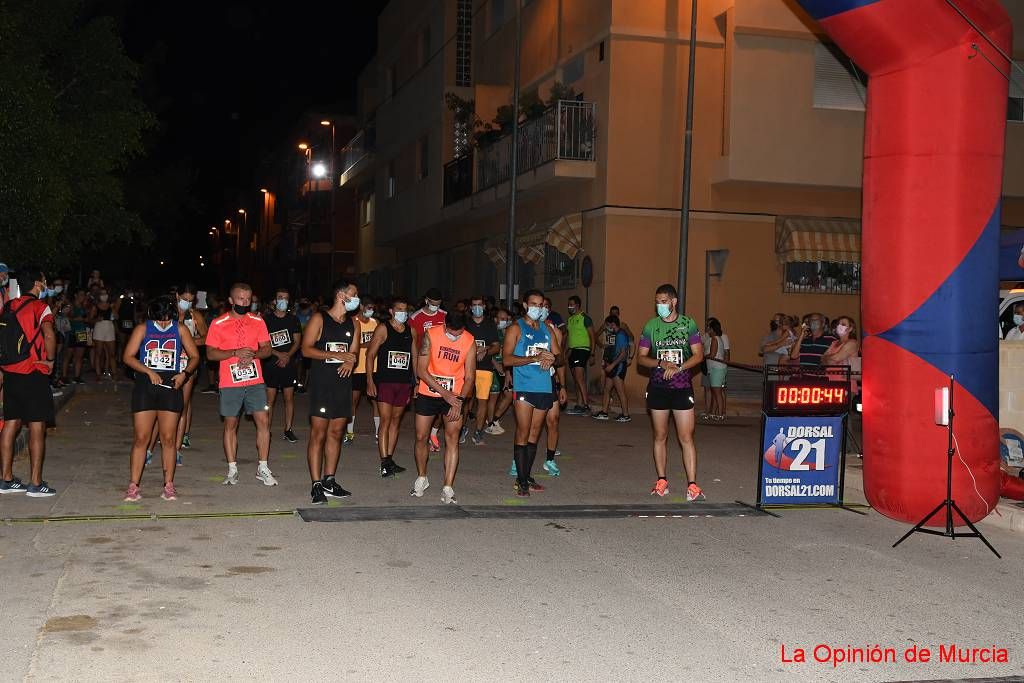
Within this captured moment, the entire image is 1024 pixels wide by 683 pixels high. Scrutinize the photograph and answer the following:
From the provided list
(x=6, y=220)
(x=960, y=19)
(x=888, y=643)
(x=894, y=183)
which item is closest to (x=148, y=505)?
(x=888, y=643)

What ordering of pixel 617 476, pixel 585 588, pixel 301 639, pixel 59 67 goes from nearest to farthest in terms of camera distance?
pixel 301 639
pixel 585 588
pixel 617 476
pixel 59 67

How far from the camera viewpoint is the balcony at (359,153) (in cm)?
4439

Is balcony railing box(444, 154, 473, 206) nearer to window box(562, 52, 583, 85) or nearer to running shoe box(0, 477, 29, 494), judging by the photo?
window box(562, 52, 583, 85)

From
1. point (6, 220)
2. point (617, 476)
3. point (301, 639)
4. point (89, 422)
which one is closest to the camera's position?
point (301, 639)

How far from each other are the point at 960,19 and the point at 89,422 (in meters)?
12.4

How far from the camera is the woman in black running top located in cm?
1202

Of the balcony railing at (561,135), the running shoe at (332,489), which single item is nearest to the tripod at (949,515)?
the running shoe at (332,489)

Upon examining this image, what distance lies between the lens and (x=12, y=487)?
1017 cm

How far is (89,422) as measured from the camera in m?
16.3

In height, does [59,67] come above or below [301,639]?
above

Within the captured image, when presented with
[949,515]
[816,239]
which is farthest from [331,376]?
[816,239]

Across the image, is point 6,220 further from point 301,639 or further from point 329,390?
point 301,639

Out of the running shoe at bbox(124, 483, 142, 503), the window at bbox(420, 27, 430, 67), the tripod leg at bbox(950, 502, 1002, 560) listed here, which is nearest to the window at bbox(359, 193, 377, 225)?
the window at bbox(420, 27, 430, 67)

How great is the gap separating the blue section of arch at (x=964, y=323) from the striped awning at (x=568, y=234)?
15.5m
